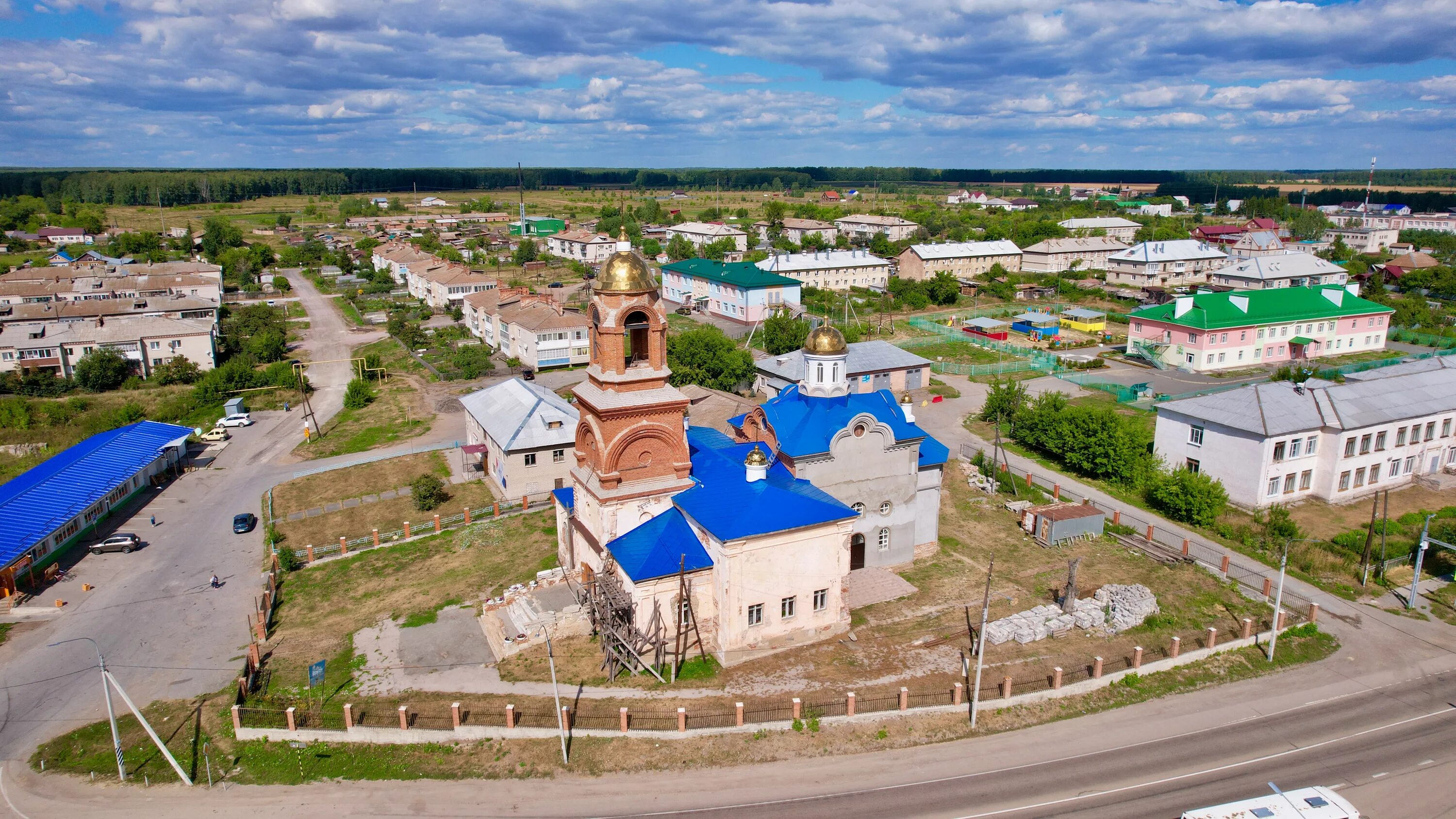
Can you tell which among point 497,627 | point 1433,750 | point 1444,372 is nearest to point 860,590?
point 497,627

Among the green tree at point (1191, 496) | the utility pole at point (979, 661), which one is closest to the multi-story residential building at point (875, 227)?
the green tree at point (1191, 496)

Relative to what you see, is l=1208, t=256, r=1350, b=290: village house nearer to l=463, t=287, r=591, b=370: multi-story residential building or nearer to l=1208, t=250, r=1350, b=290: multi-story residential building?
l=1208, t=250, r=1350, b=290: multi-story residential building

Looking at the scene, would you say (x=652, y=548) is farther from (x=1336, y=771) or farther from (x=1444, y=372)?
(x=1444, y=372)

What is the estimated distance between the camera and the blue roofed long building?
2928 centimetres

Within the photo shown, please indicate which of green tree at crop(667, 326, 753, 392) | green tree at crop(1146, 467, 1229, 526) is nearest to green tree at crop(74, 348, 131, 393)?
green tree at crop(667, 326, 753, 392)

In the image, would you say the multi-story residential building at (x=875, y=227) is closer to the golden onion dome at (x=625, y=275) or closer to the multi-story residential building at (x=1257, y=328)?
the multi-story residential building at (x=1257, y=328)

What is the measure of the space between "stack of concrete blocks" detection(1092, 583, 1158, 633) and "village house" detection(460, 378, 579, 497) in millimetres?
22191

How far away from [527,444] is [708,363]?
654 inches

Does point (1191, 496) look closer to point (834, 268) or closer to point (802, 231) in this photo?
point (834, 268)

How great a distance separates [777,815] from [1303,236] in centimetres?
14436

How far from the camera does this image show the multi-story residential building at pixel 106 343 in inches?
2212

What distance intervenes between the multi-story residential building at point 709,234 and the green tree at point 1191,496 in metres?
84.5

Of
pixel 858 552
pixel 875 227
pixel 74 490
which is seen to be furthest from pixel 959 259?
pixel 74 490

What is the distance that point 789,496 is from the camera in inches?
969
